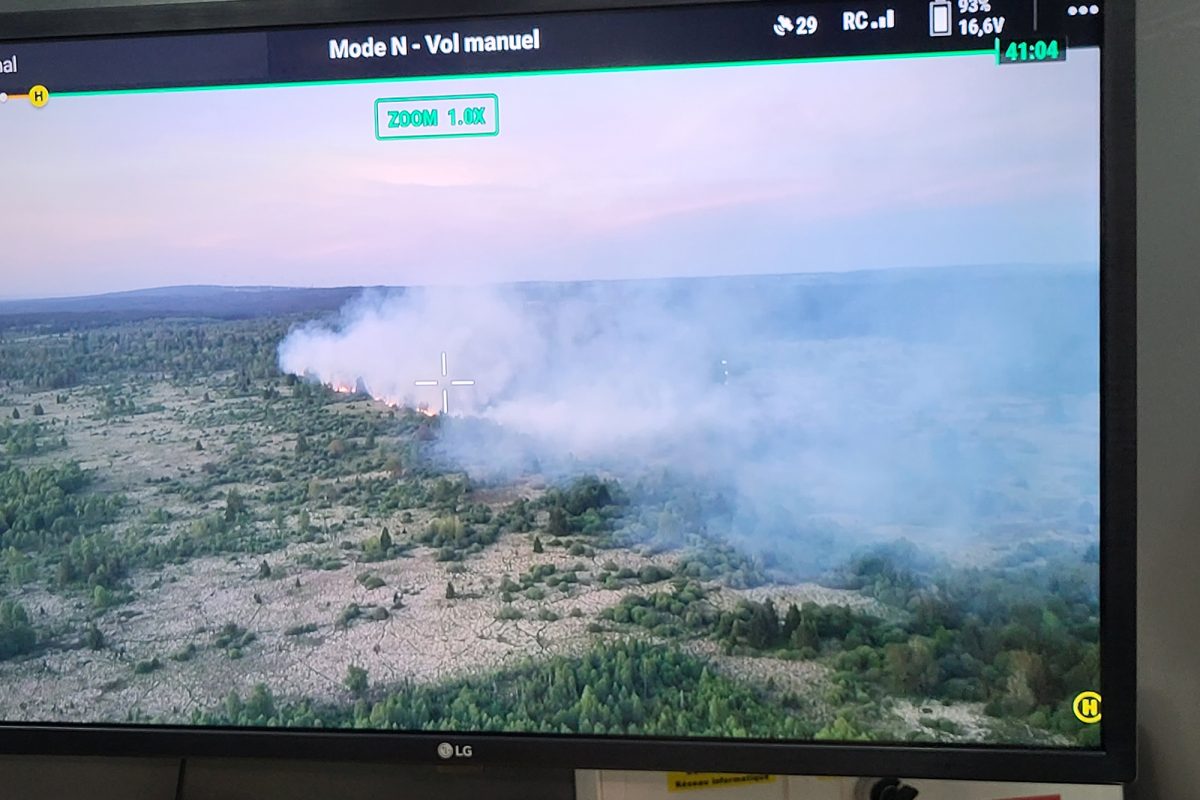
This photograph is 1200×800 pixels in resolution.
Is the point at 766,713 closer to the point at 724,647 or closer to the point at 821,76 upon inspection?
the point at 724,647

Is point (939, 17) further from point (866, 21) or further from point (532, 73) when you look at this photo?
point (532, 73)

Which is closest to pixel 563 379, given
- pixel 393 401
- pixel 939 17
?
pixel 393 401

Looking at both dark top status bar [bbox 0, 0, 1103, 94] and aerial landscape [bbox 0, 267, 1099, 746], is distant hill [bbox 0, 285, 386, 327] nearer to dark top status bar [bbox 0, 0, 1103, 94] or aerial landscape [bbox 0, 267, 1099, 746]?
aerial landscape [bbox 0, 267, 1099, 746]

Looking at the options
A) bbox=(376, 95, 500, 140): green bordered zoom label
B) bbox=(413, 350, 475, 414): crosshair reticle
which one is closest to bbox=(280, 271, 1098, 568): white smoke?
bbox=(413, 350, 475, 414): crosshair reticle

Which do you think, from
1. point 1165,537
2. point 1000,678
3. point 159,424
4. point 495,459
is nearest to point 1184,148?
point 1165,537

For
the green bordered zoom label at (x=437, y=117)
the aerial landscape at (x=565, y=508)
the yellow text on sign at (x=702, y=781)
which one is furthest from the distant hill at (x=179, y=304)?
the yellow text on sign at (x=702, y=781)

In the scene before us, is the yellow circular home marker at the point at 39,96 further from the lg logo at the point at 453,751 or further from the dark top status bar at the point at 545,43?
the lg logo at the point at 453,751

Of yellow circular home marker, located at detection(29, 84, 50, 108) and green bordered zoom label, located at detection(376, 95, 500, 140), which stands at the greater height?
yellow circular home marker, located at detection(29, 84, 50, 108)
